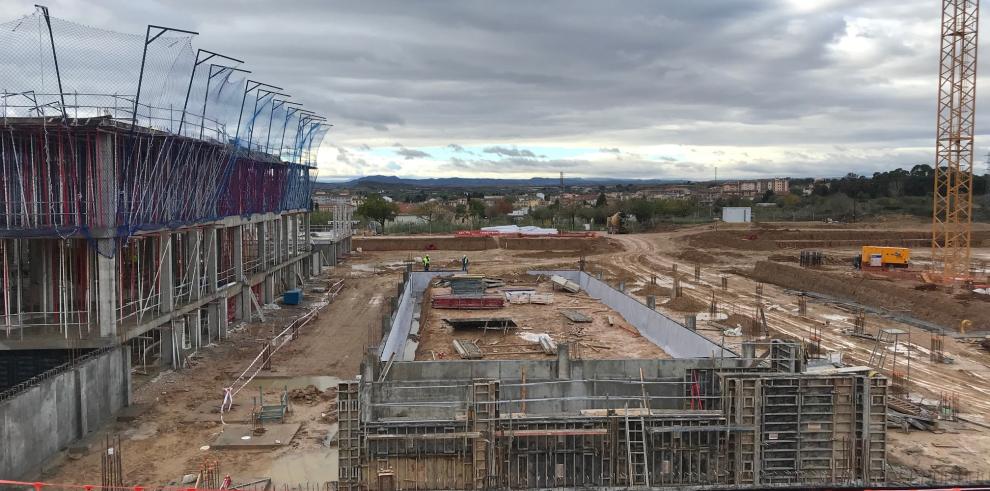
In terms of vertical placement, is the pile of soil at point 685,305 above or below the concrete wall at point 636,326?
below

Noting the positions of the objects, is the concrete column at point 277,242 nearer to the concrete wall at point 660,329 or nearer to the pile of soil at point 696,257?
the concrete wall at point 660,329

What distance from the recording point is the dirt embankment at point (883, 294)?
99.0 feet

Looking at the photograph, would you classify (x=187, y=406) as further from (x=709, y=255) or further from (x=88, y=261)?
(x=709, y=255)

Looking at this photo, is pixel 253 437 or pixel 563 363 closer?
pixel 563 363

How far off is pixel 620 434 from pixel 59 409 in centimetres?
1105

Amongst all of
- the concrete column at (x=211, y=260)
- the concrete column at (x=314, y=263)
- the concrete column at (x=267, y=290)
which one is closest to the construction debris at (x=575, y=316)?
the concrete column at (x=211, y=260)

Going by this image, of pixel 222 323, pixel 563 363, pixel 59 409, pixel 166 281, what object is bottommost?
pixel 222 323

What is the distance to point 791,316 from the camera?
31.7 m

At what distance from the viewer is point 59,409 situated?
14891 mm

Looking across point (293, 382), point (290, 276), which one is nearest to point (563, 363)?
point (293, 382)

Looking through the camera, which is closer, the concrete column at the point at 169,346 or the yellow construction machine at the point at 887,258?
the concrete column at the point at 169,346

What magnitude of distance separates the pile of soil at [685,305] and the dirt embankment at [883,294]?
8.31 m

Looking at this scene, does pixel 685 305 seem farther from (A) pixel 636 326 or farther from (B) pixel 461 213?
(B) pixel 461 213

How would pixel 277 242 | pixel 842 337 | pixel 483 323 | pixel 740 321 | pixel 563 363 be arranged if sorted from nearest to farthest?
pixel 563 363
pixel 483 323
pixel 842 337
pixel 740 321
pixel 277 242
